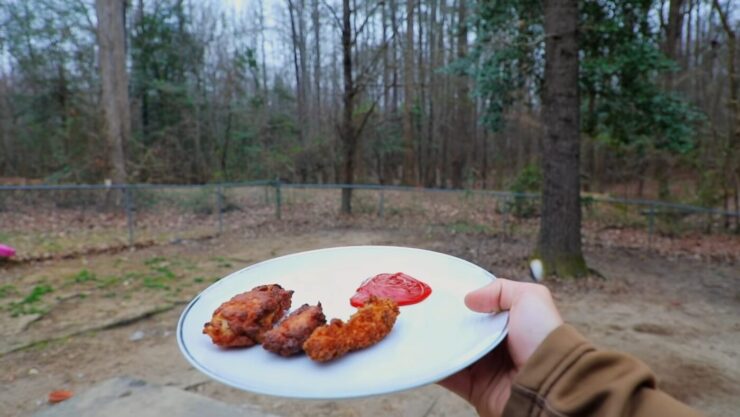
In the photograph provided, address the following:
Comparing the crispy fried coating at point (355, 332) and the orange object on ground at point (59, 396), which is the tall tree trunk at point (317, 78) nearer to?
the orange object on ground at point (59, 396)

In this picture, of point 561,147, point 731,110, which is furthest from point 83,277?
point 731,110

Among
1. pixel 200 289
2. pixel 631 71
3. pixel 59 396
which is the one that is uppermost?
pixel 631 71

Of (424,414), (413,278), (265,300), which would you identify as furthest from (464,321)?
(424,414)

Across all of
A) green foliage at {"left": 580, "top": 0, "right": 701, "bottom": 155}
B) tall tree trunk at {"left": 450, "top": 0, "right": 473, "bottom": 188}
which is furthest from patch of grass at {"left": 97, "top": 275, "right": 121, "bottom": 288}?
tall tree trunk at {"left": 450, "top": 0, "right": 473, "bottom": 188}

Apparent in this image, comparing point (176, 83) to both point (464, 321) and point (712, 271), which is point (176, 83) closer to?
point (712, 271)

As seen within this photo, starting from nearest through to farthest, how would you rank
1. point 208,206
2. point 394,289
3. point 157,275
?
point 394,289, point 157,275, point 208,206

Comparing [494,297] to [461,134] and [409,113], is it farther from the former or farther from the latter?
[461,134]
